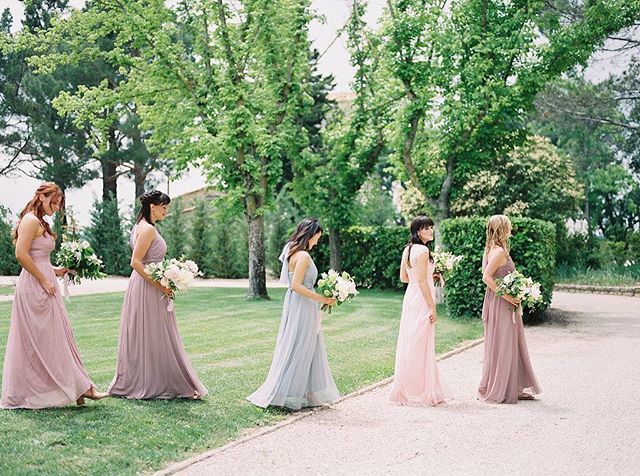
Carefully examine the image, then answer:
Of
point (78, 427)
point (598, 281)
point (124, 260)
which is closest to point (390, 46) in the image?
point (598, 281)

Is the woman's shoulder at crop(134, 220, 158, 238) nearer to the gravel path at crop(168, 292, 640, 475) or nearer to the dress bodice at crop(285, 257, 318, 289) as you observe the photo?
the dress bodice at crop(285, 257, 318, 289)

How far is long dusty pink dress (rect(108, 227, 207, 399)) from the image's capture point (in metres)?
8.47

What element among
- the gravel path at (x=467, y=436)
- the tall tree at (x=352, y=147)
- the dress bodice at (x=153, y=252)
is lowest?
the gravel path at (x=467, y=436)

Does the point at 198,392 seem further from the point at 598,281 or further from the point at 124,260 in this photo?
the point at 124,260

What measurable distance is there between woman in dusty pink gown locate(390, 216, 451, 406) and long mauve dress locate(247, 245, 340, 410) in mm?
893

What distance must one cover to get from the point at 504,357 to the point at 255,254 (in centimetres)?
1485

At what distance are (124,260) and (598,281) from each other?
68.5 feet

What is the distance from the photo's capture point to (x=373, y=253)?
1066 inches

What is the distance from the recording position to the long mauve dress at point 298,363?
8445 millimetres

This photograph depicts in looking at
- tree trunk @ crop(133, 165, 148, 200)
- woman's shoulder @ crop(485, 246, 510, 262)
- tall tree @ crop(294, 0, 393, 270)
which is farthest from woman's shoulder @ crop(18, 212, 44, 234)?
tree trunk @ crop(133, 165, 148, 200)

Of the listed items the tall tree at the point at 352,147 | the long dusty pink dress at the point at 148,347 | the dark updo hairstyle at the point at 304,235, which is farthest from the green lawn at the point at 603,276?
the long dusty pink dress at the point at 148,347

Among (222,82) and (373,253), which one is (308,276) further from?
(373,253)

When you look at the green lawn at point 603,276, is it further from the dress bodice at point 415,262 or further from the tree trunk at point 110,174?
the tree trunk at point 110,174

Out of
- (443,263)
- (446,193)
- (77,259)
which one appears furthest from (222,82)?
(77,259)
